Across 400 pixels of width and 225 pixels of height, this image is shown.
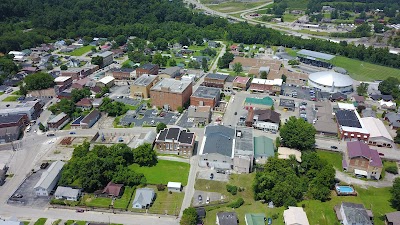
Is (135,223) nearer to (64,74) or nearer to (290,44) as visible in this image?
(64,74)

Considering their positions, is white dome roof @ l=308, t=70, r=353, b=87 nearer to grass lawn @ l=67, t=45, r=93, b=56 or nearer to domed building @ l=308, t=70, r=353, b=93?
domed building @ l=308, t=70, r=353, b=93

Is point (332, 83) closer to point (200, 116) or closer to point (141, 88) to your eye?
point (200, 116)

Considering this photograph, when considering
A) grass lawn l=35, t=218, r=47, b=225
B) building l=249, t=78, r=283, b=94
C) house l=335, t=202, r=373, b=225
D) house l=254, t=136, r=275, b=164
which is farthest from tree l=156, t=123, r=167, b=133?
house l=335, t=202, r=373, b=225

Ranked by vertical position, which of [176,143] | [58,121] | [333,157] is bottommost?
[333,157]

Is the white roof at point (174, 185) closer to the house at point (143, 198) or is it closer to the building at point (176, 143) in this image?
the house at point (143, 198)

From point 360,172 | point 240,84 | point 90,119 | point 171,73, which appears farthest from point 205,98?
point 360,172

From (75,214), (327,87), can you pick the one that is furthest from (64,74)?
(327,87)

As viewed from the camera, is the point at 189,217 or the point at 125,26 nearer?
the point at 189,217
